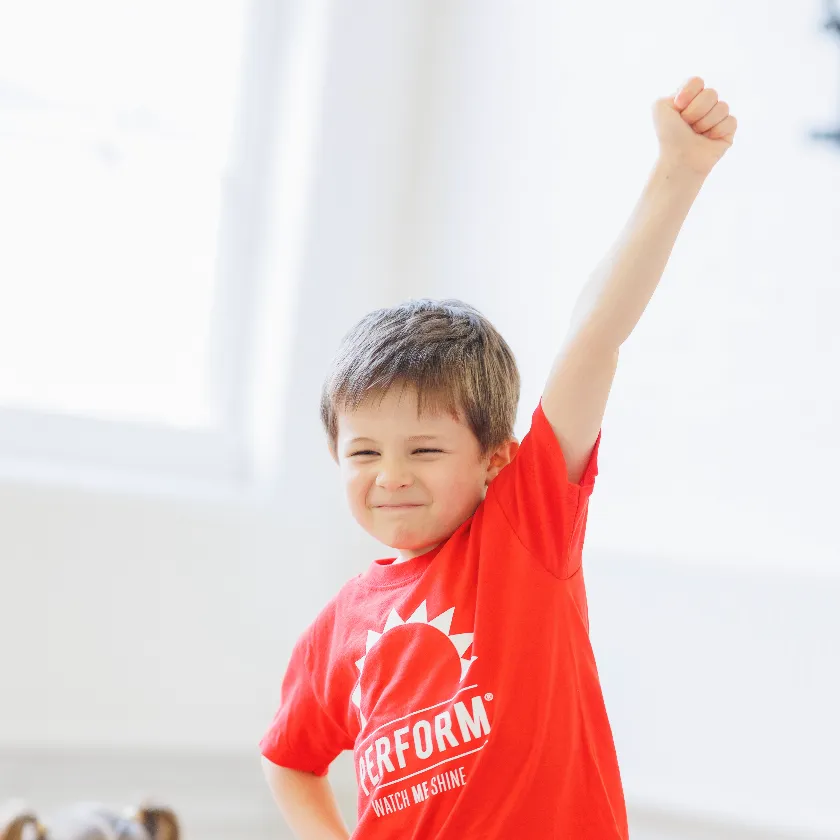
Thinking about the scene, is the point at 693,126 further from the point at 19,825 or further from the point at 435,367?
the point at 19,825

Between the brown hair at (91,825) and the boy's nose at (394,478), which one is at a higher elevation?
the boy's nose at (394,478)

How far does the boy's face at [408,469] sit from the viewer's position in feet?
2.96

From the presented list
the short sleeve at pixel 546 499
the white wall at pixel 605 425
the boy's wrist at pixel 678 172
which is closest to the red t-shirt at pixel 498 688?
the short sleeve at pixel 546 499

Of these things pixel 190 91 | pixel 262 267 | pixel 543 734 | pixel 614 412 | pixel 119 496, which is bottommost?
pixel 543 734

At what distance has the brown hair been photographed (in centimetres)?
110

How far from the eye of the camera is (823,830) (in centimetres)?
133

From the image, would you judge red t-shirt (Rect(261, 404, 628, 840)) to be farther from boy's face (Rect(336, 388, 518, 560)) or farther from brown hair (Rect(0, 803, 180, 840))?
brown hair (Rect(0, 803, 180, 840))

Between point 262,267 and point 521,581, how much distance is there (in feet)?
3.91

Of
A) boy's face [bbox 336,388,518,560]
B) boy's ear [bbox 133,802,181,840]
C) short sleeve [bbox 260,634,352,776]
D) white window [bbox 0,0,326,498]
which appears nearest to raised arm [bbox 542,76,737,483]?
boy's face [bbox 336,388,518,560]

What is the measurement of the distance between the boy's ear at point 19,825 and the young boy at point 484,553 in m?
0.39

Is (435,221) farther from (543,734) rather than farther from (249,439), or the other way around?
(543,734)

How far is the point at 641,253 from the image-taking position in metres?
0.83

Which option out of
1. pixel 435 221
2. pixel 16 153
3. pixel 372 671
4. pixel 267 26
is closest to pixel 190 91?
pixel 267 26

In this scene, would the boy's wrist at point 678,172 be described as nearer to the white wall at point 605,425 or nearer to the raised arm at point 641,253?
the raised arm at point 641,253
